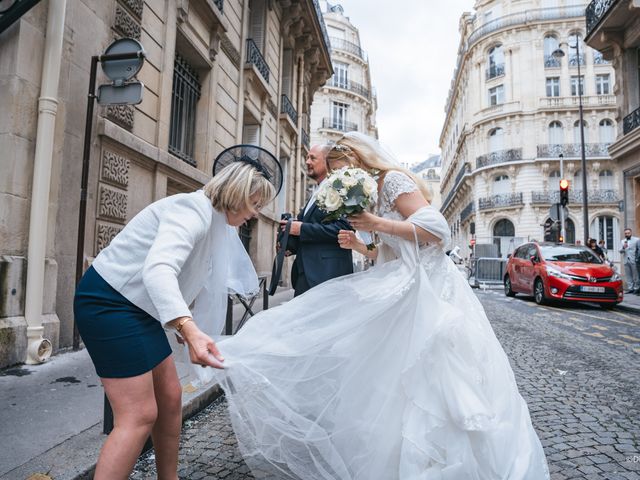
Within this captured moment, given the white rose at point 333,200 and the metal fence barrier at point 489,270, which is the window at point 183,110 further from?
the metal fence barrier at point 489,270

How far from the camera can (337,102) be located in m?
41.3

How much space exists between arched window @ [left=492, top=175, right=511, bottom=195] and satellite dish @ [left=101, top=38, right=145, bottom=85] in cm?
3872

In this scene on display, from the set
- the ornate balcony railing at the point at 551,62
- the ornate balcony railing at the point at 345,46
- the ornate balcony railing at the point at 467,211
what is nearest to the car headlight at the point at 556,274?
the ornate balcony railing at the point at 467,211

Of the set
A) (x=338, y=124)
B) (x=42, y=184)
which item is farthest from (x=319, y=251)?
(x=338, y=124)

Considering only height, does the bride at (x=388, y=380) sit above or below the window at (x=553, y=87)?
below

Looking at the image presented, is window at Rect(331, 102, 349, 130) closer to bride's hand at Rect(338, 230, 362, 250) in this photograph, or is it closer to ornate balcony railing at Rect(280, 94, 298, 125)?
ornate balcony railing at Rect(280, 94, 298, 125)

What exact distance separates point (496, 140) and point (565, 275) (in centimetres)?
3240

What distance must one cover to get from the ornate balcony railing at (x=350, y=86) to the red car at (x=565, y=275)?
3213 cm

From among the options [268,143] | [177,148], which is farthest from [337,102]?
[177,148]

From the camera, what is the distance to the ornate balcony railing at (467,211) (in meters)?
41.8

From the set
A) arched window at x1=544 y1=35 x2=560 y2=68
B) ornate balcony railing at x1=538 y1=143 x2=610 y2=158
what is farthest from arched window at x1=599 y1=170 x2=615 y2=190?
arched window at x1=544 y1=35 x2=560 y2=68

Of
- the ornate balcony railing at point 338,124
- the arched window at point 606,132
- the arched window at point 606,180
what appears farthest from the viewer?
the ornate balcony railing at point 338,124

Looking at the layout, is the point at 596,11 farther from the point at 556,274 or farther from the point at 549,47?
the point at 549,47

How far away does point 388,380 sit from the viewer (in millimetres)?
2219
